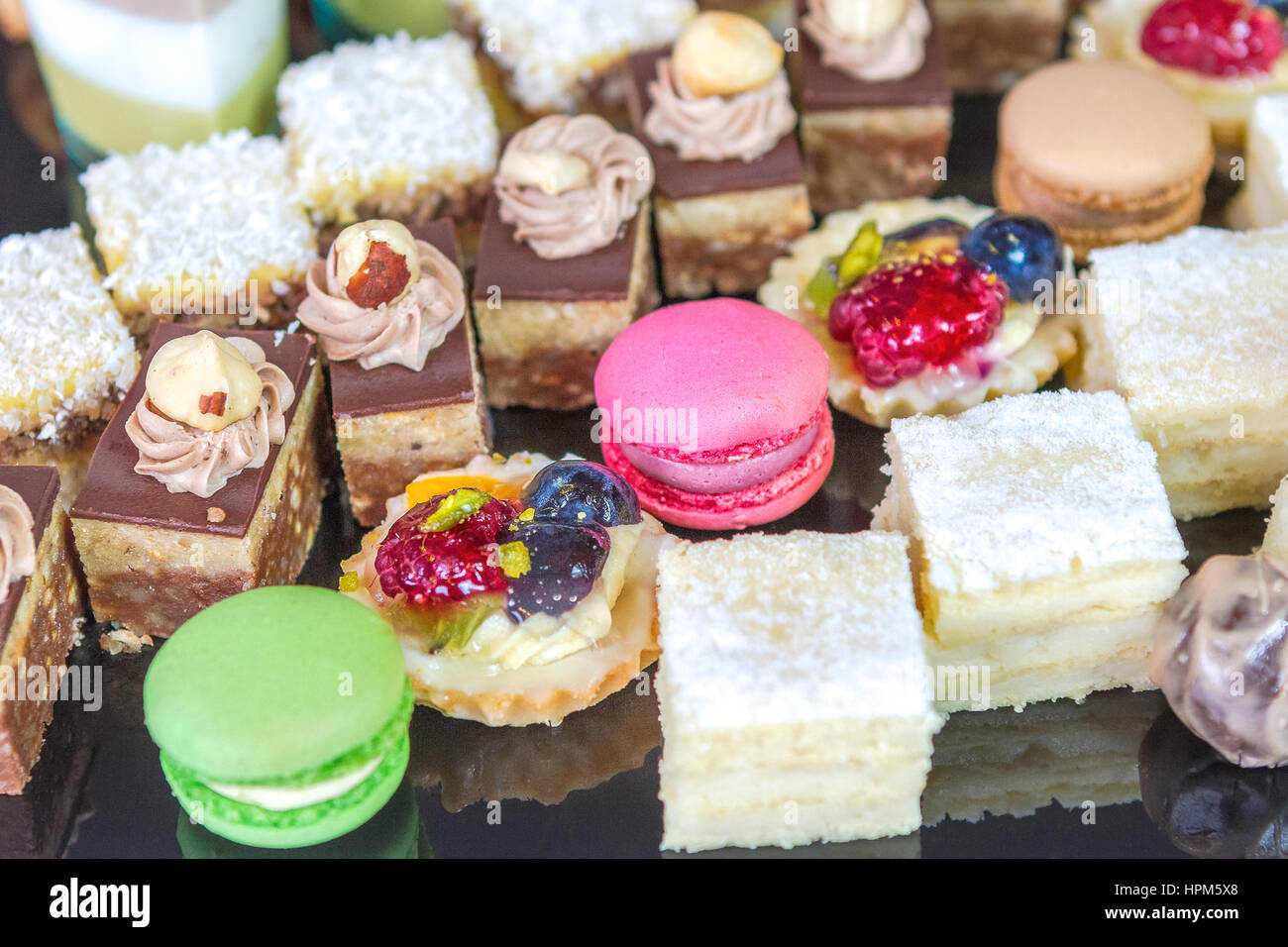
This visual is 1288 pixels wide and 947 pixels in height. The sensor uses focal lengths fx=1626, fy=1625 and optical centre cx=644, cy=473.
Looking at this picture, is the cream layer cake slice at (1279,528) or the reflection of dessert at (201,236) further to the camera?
the reflection of dessert at (201,236)

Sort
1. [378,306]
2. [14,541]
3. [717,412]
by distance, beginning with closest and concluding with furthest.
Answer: [14,541] < [717,412] < [378,306]

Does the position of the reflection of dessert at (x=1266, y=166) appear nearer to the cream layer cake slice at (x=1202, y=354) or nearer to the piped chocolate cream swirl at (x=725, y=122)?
the cream layer cake slice at (x=1202, y=354)

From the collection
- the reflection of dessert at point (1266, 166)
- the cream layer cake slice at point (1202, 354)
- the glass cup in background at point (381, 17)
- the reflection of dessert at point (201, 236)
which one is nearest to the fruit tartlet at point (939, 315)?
the cream layer cake slice at point (1202, 354)

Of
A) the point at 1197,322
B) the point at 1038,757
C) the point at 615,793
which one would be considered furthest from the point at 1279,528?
Result: the point at 615,793

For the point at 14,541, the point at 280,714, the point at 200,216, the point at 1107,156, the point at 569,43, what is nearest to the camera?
the point at 280,714

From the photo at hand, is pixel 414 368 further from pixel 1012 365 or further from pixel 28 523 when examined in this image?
pixel 1012 365

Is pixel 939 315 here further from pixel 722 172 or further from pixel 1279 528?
pixel 1279 528
